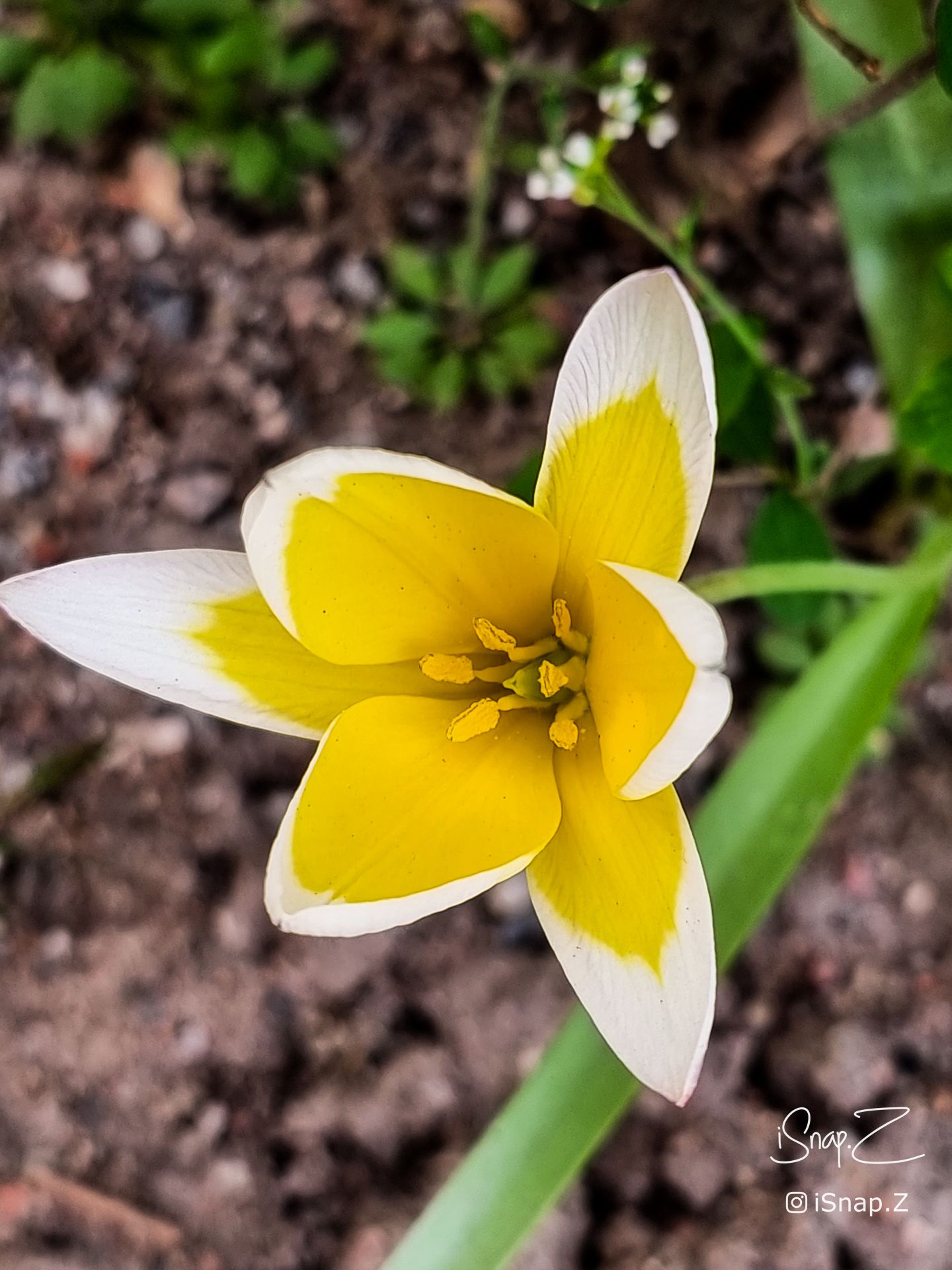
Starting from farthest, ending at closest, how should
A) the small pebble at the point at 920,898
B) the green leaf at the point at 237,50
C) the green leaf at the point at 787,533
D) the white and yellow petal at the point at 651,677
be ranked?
the small pebble at the point at 920,898
the green leaf at the point at 237,50
the green leaf at the point at 787,533
the white and yellow petal at the point at 651,677

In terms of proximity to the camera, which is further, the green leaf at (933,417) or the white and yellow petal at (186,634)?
the green leaf at (933,417)

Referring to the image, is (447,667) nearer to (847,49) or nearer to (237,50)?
(847,49)

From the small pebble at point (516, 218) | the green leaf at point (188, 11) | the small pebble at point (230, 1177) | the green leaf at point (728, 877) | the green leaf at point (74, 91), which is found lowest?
the small pebble at point (230, 1177)

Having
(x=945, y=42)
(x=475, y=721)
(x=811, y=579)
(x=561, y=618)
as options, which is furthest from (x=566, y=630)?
(x=945, y=42)

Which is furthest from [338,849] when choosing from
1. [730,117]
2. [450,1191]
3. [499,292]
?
[730,117]

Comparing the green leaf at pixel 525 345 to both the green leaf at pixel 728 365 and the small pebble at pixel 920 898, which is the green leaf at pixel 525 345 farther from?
the small pebble at pixel 920 898

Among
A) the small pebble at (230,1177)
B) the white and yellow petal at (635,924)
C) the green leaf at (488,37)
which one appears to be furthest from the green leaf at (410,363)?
the small pebble at (230,1177)

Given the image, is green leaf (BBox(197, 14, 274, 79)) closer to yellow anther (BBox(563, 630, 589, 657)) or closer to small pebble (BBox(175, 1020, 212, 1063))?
yellow anther (BBox(563, 630, 589, 657))
